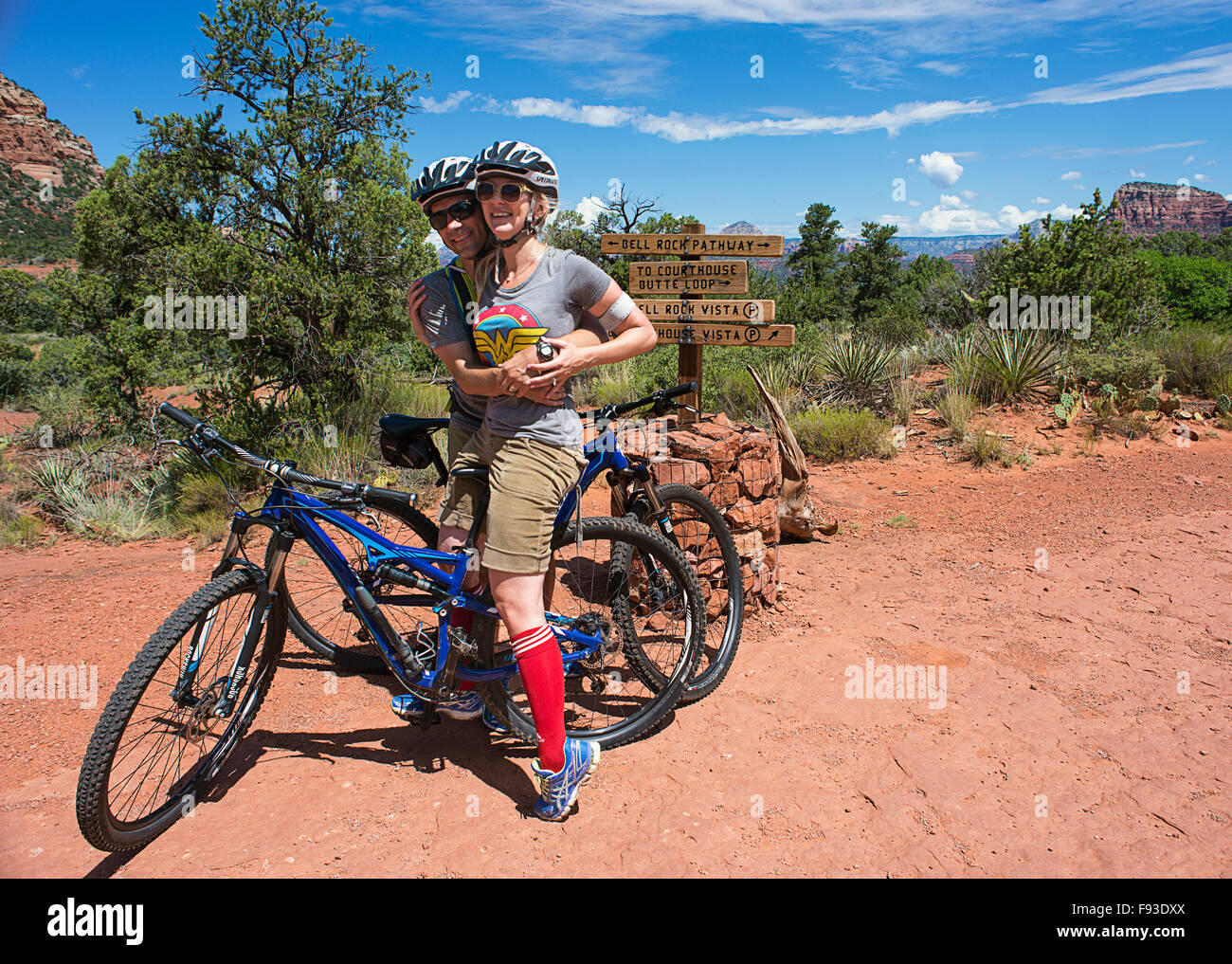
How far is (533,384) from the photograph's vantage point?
2.43m

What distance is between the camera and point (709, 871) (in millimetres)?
2420

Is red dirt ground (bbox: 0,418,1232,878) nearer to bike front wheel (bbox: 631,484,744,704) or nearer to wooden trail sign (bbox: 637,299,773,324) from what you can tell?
bike front wheel (bbox: 631,484,744,704)

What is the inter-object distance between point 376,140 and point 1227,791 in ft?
25.8

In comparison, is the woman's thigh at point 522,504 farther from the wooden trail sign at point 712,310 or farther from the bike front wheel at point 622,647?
the wooden trail sign at point 712,310

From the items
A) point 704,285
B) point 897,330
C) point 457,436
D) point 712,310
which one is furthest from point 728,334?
point 897,330

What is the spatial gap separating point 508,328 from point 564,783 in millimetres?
1634

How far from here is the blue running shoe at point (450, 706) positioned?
2834 millimetres

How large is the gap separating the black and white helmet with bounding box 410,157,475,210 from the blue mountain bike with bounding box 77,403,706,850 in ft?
3.26

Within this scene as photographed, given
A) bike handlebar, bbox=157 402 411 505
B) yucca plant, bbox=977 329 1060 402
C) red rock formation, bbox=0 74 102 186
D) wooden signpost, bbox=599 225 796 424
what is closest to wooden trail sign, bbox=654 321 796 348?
wooden signpost, bbox=599 225 796 424

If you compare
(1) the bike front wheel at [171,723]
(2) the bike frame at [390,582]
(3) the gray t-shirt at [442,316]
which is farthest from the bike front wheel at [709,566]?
(1) the bike front wheel at [171,723]

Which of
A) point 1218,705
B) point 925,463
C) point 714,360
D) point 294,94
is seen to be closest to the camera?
point 1218,705

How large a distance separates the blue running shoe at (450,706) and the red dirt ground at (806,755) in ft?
0.92
